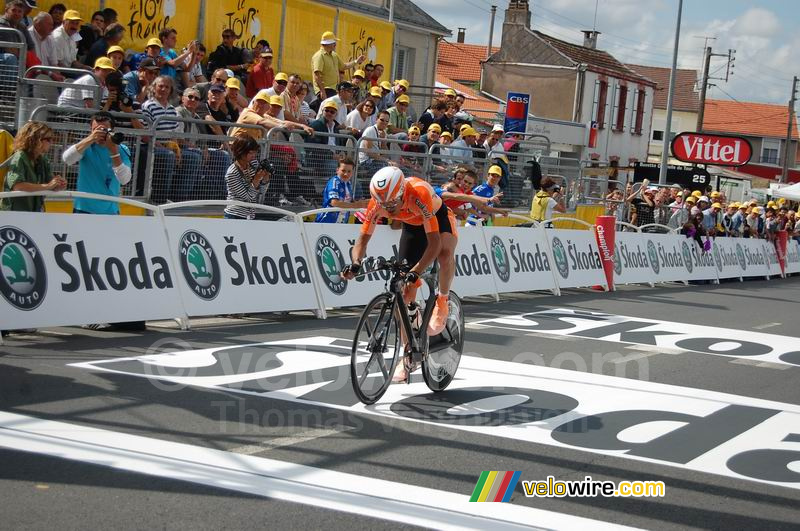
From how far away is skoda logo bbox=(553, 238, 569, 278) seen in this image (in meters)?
18.4

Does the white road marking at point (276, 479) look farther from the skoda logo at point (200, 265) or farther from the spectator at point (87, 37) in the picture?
the spectator at point (87, 37)

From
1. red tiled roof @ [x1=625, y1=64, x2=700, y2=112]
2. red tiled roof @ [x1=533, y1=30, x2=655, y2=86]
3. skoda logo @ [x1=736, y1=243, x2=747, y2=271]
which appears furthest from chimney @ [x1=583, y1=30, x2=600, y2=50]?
skoda logo @ [x1=736, y1=243, x2=747, y2=271]

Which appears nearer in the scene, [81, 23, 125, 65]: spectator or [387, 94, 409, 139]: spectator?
[81, 23, 125, 65]: spectator

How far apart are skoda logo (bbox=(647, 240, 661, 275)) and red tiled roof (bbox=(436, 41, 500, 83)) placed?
50.0 metres

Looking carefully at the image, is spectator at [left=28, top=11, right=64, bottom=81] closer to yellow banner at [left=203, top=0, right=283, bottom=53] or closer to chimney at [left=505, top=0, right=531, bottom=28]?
yellow banner at [left=203, top=0, right=283, bottom=53]

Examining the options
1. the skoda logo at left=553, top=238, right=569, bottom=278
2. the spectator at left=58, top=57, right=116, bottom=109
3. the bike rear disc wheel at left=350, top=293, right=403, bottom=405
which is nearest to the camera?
the bike rear disc wheel at left=350, top=293, right=403, bottom=405

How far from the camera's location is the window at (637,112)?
67.4 metres

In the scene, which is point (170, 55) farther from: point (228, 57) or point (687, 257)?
point (687, 257)

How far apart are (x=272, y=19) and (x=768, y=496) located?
682 inches

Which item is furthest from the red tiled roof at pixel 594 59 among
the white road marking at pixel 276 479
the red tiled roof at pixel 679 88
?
the white road marking at pixel 276 479

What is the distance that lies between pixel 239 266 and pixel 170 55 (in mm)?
5823

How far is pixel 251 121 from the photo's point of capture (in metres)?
14.9

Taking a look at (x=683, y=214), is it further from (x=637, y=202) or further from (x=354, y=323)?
(x=354, y=323)

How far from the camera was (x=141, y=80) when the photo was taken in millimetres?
14117
